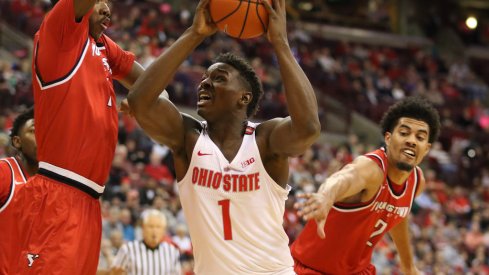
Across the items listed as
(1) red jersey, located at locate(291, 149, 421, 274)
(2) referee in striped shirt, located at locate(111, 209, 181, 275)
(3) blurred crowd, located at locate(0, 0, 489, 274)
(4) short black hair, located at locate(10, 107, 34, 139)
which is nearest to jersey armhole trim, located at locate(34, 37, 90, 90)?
(4) short black hair, located at locate(10, 107, 34, 139)

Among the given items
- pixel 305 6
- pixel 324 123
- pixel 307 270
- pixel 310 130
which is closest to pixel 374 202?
pixel 307 270

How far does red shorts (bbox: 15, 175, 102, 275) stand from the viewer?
4.37 metres

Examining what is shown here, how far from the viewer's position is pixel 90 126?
457cm

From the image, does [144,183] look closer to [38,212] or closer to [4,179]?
[4,179]

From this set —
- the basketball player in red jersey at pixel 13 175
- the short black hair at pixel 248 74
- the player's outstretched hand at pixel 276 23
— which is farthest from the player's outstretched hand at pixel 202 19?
the basketball player in red jersey at pixel 13 175

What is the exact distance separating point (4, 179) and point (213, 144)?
1.64m

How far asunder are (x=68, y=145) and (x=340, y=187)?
63.9 inches

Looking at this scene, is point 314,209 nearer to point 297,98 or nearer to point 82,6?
point 297,98

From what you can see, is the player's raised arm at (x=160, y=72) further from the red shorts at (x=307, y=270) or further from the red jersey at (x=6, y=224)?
the red shorts at (x=307, y=270)

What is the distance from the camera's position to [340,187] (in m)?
4.93

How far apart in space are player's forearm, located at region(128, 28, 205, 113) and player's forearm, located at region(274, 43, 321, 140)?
0.45 metres

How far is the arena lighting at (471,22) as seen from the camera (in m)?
28.8

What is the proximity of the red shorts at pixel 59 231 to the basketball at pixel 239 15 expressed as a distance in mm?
1257

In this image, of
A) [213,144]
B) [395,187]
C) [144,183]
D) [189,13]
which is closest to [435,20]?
[189,13]
